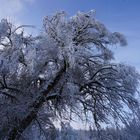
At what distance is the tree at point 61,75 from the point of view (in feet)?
30.7

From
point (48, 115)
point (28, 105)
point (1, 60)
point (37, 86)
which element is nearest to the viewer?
point (1, 60)

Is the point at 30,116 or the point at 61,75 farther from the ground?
the point at 61,75

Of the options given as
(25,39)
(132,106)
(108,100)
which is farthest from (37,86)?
(132,106)

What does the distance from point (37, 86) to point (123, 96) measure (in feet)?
10.0

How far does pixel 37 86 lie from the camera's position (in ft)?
33.6

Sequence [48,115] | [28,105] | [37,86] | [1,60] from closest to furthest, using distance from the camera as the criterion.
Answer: [1,60] → [28,105] → [37,86] → [48,115]

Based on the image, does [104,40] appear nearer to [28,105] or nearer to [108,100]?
[108,100]

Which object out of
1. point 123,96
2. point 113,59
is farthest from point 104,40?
point 123,96

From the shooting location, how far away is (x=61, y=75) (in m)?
9.86

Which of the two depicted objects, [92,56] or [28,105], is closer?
[28,105]

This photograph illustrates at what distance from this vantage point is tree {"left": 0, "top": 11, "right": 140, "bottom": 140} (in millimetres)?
9344

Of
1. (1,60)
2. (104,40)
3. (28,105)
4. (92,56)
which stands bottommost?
(28,105)

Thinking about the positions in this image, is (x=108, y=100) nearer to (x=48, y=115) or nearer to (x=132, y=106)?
(x=132, y=106)

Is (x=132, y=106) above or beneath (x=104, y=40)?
beneath
